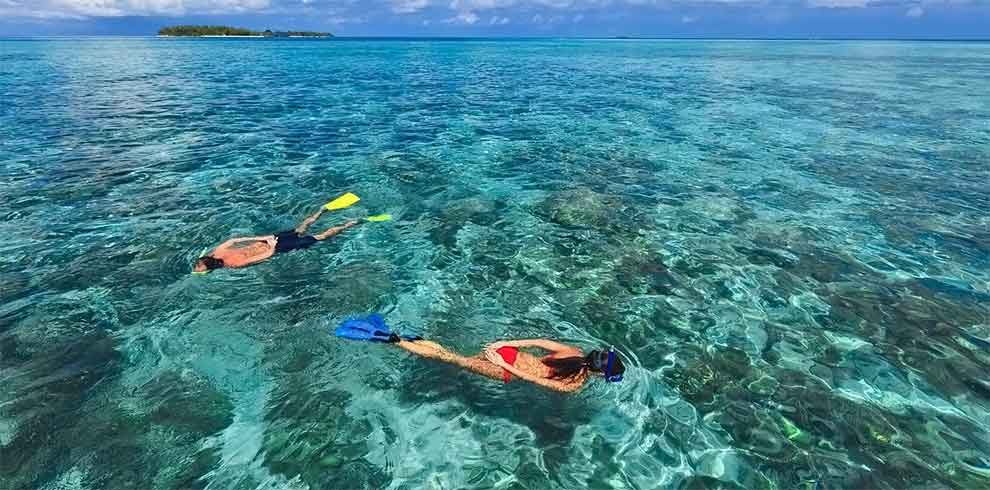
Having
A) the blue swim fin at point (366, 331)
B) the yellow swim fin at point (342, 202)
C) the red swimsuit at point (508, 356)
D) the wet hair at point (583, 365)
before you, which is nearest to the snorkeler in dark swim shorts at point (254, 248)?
the yellow swim fin at point (342, 202)

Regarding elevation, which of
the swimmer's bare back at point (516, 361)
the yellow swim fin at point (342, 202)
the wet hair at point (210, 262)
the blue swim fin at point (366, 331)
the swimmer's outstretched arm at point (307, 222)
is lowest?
the swimmer's bare back at point (516, 361)

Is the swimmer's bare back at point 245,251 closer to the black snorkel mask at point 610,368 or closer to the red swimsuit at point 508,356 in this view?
the red swimsuit at point 508,356

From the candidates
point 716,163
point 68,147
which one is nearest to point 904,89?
point 716,163

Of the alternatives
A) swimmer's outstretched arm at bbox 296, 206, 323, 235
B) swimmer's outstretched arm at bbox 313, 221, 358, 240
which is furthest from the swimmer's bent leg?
swimmer's outstretched arm at bbox 296, 206, 323, 235

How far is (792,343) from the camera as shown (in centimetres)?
932

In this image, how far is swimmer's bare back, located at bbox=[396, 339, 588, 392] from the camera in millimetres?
8250

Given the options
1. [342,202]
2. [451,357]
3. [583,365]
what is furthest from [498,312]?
[342,202]

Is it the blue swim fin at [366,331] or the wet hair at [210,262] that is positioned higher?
the wet hair at [210,262]

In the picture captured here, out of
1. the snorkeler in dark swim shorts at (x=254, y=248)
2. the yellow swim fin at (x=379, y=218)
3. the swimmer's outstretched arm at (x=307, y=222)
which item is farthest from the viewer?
the yellow swim fin at (x=379, y=218)

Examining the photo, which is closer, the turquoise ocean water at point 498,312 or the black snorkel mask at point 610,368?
the turquoise ocean water at point 498,312

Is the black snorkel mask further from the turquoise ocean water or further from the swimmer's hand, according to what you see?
the swimmer's hand

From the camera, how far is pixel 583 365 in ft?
27.3

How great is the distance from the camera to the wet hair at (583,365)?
8.22 metres

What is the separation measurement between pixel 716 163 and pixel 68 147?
28154 mm
